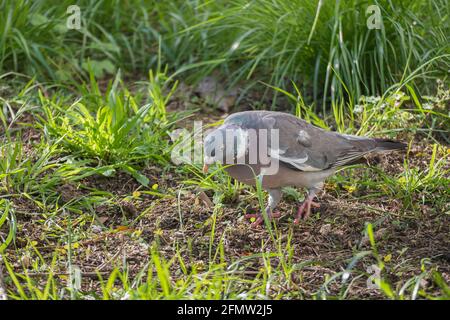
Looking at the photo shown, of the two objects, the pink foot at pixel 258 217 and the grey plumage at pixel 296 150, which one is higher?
the grey plumage at pixel 296 150

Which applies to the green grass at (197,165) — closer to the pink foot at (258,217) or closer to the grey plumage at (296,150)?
the pink foot at (258,217)

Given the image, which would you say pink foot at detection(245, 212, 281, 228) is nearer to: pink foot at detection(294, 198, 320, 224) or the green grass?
the green grass

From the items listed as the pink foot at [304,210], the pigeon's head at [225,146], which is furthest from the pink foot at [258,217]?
the pigeon's head at [225,146]

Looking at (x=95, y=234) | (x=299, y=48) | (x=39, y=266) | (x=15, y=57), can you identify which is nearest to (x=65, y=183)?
(x=95, y=234)

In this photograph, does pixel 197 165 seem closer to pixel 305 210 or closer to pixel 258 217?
pixel 258 217

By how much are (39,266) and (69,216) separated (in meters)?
0.50

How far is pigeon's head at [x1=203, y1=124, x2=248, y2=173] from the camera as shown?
4355mm

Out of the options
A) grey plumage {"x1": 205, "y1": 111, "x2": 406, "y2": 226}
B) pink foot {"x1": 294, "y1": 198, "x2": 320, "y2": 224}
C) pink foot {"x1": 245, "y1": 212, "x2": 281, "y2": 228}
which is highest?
grey plumage {"x1": 205, "y1": 111, "x2": 406, "y2": 226}

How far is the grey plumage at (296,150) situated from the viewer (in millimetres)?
4422

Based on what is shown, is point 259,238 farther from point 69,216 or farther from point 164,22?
point 164,22

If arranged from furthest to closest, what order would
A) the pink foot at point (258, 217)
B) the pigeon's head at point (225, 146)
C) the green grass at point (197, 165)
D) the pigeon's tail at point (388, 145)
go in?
1. the pigeon's tail at point (388, 145)
2. the pink foot at point (258, 217)
3. the pigeon's head at point (225, 146)
4. the green grass at point (197, 165)

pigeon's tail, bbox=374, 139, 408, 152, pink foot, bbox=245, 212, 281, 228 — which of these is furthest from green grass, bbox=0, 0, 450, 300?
pigeon's tail, bbox=374, 139, 408, 152

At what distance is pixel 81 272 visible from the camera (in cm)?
393

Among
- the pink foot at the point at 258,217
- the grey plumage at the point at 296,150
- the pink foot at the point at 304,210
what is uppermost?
the grey plumage at the point at 296,150
